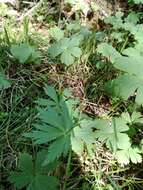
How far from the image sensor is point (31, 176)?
6.15ft

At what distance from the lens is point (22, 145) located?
2.09 m

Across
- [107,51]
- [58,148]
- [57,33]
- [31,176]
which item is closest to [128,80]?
[107,51]

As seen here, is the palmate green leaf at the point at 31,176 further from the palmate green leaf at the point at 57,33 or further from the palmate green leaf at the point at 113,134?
the palmate green leaf at the point at 57,33

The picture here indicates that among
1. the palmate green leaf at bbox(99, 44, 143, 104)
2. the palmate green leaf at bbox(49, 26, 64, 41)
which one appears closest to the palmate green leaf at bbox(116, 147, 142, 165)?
the palmate green leaf at bbox(99, 44, 143, 104)

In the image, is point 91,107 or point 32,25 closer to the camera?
point 91,107

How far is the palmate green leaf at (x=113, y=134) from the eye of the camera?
198 centimetres

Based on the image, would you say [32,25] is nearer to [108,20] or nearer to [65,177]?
[108,20]

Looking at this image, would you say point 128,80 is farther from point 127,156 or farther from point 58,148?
point 58,148

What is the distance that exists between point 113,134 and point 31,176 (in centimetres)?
46

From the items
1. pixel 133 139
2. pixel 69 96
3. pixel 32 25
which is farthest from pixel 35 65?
pixel 133 139

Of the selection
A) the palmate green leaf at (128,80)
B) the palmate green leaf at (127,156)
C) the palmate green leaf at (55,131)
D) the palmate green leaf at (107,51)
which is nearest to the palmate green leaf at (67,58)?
the palmate green leaf at (107,51)

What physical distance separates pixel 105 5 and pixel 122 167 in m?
1.59

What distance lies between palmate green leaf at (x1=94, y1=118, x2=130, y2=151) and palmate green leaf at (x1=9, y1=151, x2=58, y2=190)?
32cm

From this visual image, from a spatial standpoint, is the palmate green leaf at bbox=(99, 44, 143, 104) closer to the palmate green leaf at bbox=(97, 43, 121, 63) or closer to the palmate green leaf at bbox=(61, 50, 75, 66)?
the palmate green leaf at bbox=(97, 43, 121, 63)
